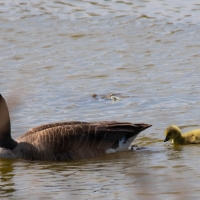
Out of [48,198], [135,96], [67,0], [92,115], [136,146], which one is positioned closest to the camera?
[48,198]

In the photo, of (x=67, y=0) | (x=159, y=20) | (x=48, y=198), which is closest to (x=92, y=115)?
(x=48, y=198)

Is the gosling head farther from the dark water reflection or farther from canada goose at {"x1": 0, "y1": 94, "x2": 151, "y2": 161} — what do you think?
canada goose at {"x1": 0, "y1": 94, "x2": 151, "y2": 161}

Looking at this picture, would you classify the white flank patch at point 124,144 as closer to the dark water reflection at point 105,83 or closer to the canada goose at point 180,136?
the dark water reflection at point 105,83

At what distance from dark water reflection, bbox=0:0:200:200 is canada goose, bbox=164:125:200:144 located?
0.11 metres

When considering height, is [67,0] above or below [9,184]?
above

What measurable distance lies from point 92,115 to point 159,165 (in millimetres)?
2828

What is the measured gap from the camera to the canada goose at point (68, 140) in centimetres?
858

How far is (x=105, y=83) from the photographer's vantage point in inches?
500

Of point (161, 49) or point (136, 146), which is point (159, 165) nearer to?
point (136, 146)

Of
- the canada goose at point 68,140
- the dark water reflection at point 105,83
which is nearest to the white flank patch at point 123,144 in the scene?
the canada goose at point 68,140

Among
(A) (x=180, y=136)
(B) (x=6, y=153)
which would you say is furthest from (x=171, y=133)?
(B) (x=6, y=153)

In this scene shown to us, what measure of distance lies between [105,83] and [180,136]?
11.9 feet

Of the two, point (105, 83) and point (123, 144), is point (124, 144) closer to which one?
point (123, 144)

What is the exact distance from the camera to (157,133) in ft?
31.8
